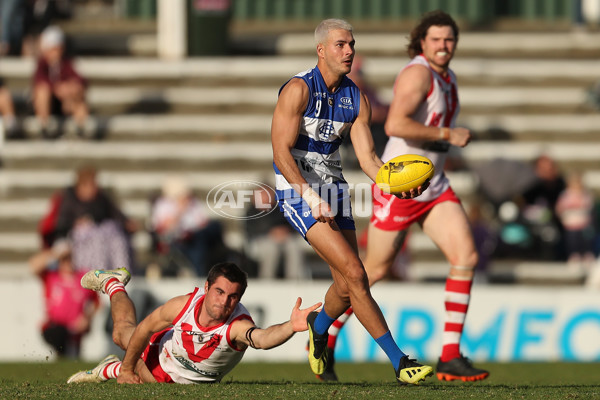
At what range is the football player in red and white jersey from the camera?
8.44 m

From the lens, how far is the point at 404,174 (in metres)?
7.31

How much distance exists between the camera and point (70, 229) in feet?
46.0

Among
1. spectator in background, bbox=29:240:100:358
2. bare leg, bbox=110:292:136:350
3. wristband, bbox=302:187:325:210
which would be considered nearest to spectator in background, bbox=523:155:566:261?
spectator in background, bbox=29:240:100:358

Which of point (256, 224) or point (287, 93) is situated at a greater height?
point (287, 93)

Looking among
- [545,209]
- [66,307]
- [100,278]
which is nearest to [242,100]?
[545,209]

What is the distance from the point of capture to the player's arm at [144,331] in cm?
769

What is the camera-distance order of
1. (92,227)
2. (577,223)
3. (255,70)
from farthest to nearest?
(255,70) < (577,223) < (92,227)

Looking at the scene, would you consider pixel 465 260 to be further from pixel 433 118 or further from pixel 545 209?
pixel 545 209

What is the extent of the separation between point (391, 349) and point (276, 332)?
29.8 inches

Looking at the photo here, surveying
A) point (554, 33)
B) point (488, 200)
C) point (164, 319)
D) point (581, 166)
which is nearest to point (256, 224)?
point (488, 200)

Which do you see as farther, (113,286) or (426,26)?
(426,26)

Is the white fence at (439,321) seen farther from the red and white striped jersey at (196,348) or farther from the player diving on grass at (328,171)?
the player diving on grass at (328,171)

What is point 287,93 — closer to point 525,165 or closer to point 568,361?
point 568,361

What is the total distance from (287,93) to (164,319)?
5.83 feet
